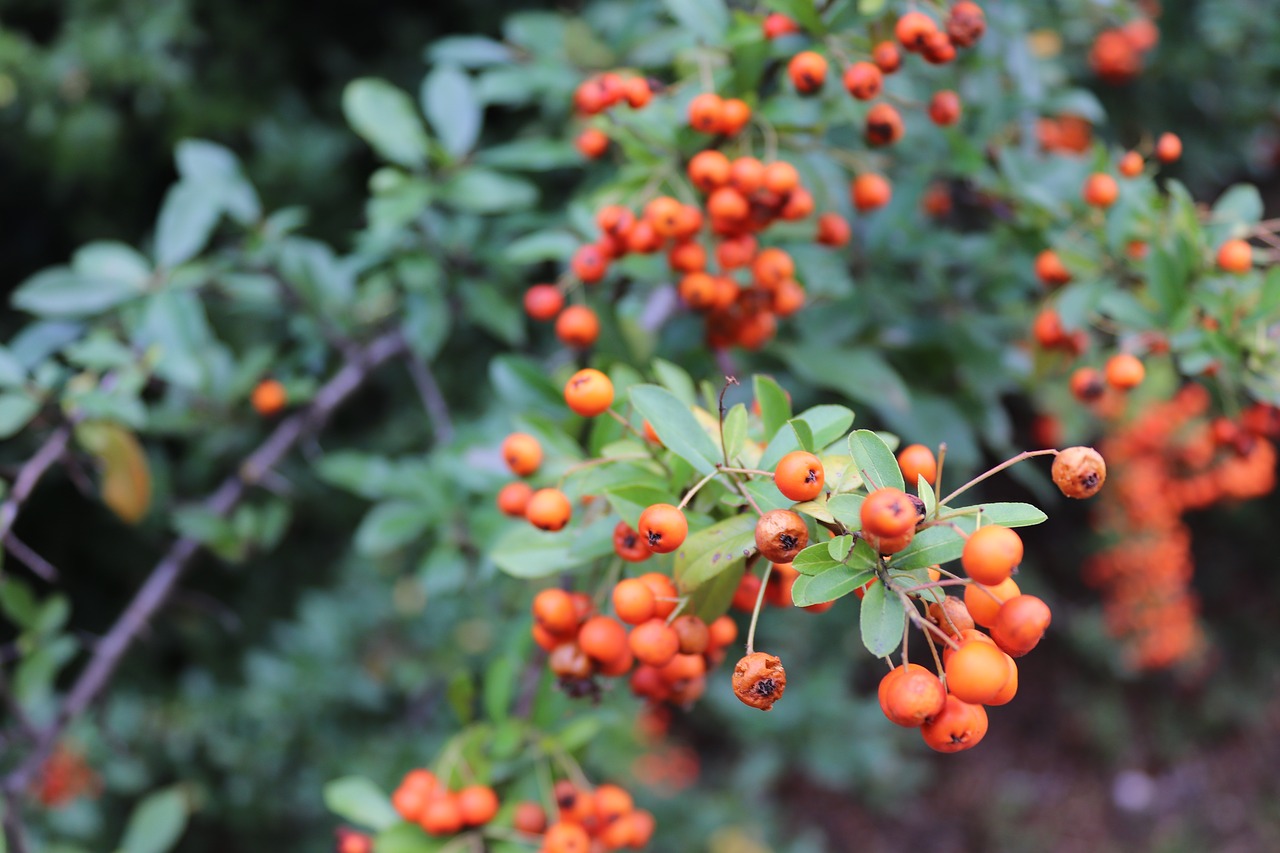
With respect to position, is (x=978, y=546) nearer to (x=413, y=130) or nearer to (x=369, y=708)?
(x=413, y=130)

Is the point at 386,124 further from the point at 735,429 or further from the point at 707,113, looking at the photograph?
the point at 735,429

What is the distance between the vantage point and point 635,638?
115 centimetres

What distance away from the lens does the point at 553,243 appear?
1.97 metres

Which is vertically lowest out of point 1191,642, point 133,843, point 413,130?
point 1191,642

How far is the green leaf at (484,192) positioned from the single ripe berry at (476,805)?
1381 millimetres

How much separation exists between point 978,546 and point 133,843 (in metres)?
2.31

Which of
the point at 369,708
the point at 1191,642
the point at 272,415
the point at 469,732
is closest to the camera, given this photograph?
the point at 469,732

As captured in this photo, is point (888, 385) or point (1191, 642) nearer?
point (888, 385)

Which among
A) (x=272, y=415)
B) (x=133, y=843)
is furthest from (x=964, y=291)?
(x=133, y=843)

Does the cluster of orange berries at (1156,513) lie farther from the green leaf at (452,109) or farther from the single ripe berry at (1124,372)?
the green leaf at (452,109)

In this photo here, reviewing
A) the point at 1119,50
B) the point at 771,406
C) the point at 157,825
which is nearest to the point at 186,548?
the point at 157,825

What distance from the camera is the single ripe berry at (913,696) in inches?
38.2

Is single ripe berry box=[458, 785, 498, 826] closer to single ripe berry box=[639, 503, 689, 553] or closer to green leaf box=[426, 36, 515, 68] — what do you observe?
single ripe berry box=[639, 503, 689, 553]

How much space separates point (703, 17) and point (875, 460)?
1.12 m
